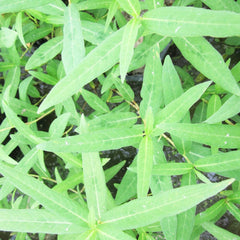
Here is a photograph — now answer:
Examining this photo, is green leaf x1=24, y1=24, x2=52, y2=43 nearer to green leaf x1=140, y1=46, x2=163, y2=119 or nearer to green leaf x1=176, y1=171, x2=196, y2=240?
green leaf x1=140, y1=46, x2=163, y2=119

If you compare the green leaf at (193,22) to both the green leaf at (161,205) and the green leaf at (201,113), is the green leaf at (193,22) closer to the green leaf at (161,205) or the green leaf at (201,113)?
the green leaf at (161,205)

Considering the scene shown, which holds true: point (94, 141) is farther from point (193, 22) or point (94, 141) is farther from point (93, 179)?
point (193, 22)

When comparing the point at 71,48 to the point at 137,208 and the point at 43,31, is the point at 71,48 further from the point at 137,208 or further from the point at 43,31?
the point at 43,31

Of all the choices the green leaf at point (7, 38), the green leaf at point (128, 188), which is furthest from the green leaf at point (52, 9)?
the green leaf at point (128, 188)

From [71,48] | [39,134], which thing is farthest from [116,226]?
[39,134]

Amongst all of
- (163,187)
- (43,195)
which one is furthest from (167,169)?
(43,195)

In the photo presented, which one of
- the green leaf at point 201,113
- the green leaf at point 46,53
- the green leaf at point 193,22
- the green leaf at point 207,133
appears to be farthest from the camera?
the green leaf at point 201,113
